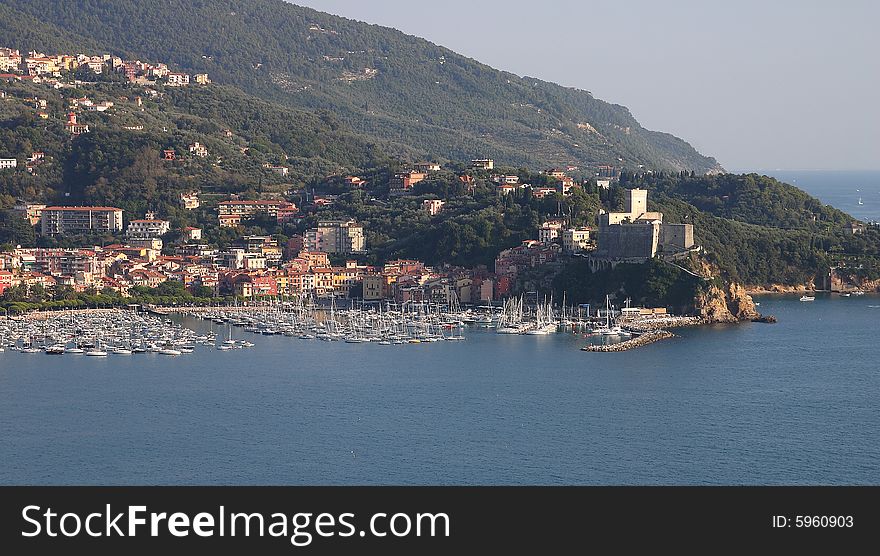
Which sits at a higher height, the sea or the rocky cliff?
the rocky cliff

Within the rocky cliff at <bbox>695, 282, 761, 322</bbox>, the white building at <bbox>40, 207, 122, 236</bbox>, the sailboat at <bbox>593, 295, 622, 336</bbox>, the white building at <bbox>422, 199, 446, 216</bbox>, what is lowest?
the sailboat at <bbox>593, 295, 622, 336</bbox>

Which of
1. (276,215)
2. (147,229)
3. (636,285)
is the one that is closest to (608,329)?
(636,285)

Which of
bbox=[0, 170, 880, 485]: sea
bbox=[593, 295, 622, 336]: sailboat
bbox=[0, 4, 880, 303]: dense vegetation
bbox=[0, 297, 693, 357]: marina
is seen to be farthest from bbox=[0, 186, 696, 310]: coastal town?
bbox=[0, 170, 880, 485]: sea

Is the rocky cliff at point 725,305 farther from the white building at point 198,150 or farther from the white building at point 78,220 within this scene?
the white building at point 198,150

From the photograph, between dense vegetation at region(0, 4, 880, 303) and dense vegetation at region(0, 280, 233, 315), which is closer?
dense vegetation at region(0, 280, 233, 315)

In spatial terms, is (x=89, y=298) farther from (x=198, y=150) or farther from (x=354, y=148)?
(x=354, y=148)

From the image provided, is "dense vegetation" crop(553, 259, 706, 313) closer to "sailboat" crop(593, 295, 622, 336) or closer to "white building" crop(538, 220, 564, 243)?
"sailboat" crop(593, 295, 622, 336)
